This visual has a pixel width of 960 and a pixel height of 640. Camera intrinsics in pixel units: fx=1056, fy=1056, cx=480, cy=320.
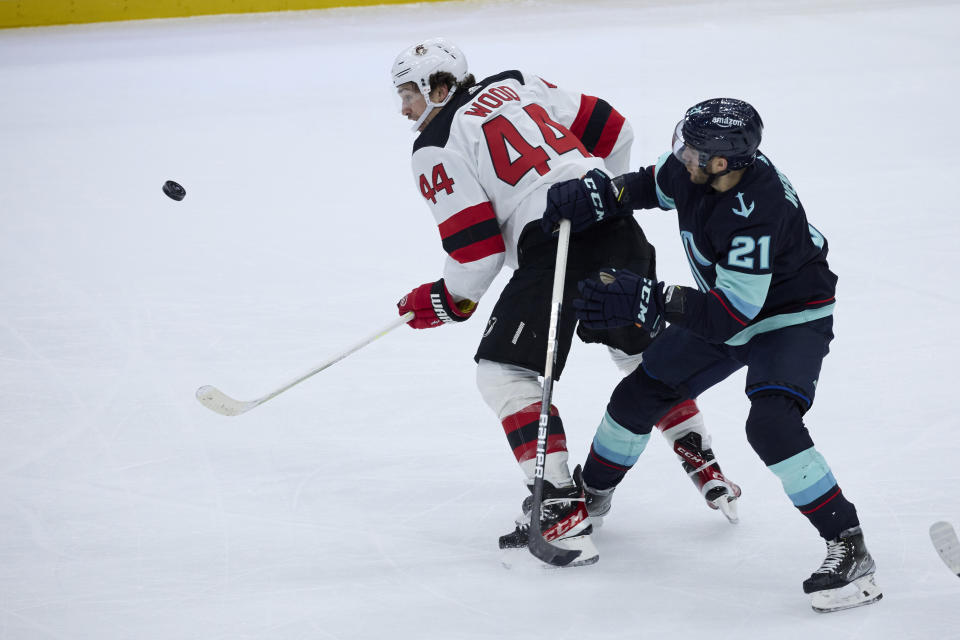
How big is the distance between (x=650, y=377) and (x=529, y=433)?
0.31 metres

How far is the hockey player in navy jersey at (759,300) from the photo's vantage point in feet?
6.84

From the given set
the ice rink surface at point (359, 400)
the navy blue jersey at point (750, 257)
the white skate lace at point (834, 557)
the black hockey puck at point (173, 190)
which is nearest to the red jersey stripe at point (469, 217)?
the navy blue jersey at point (750, 257)

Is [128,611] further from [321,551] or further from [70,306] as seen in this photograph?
[70,306]

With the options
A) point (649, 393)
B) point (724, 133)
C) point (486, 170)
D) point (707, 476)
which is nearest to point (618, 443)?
point (649, 393)

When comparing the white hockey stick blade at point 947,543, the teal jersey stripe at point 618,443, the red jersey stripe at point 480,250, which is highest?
the red jersey stripe at point 480,250

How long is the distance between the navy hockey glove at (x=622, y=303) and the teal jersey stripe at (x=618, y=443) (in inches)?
15.7

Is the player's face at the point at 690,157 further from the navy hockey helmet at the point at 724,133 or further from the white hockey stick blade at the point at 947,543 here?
the white hockey stick blade at the point at 947,543

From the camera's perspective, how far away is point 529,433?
2461mm

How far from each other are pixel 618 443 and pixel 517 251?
0.53 meters

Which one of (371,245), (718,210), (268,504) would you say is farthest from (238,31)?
(718,210)

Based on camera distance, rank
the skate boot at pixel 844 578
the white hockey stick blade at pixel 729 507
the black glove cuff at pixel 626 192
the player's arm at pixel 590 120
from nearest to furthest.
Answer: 1. the skate boot at pixel 844 578
2. the black glove cuff at pixel 626 192
3. the white hockey stick blade at pixel 729 507
4. the player's arm at pixel 590 120

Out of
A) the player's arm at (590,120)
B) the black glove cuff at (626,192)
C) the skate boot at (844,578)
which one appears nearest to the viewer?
the skate boot at (844,578)

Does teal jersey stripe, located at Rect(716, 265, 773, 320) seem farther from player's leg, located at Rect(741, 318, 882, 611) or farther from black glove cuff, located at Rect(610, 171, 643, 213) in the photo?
black glove cuff, located at Rect(610, 171, 643, 213)

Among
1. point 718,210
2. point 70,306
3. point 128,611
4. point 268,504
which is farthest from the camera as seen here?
point 70,306
